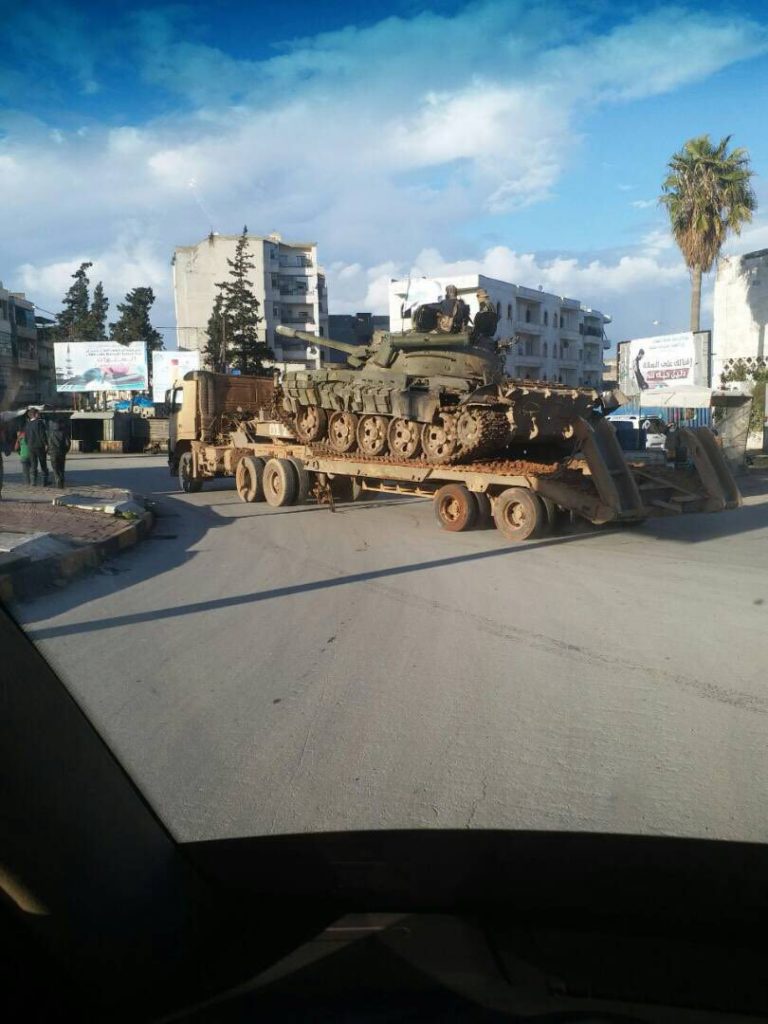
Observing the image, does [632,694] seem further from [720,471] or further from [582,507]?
[720,471]

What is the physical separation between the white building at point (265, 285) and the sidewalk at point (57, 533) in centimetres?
5114

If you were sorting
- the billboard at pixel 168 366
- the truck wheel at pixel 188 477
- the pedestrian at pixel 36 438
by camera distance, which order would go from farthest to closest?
the billboard at pixel 168 366, the truck wheel at pixel 188 477, the pedestrian at pixel 36 438

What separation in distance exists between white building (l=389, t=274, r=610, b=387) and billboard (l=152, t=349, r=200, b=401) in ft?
41.2

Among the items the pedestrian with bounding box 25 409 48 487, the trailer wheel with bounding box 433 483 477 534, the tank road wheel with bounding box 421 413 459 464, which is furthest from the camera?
the pedestrian with bounding box 25 409 48 487

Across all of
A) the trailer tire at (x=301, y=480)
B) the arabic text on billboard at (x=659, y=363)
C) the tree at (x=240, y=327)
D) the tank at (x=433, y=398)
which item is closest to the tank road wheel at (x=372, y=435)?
the tank at (x=433, y=398)

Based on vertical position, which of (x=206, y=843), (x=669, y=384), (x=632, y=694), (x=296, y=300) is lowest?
(x=632, y=694)

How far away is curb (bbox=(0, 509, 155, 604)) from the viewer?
8273 millimetres

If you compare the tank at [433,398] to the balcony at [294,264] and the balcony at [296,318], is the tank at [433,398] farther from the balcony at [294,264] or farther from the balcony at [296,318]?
the balcony at [294,264]

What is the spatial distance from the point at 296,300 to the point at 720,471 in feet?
195

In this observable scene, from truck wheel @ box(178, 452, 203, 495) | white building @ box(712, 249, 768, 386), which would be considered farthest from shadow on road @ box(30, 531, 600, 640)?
white building @ box(712, 249, 768, 386)

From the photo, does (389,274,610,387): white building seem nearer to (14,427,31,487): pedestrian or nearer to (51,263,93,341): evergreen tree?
(51,263,93,341): evergreen tree

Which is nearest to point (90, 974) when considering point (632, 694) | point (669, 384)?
point (632, 694)

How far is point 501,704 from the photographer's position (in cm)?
525

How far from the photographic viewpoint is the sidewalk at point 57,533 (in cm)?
865
